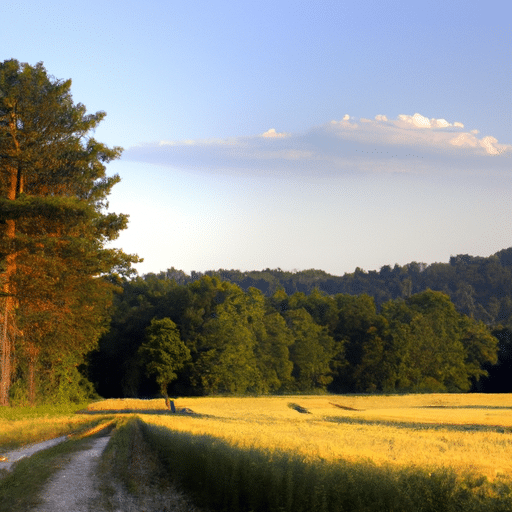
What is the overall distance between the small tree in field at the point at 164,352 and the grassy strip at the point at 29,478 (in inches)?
1927

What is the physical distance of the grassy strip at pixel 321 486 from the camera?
22.1 ft

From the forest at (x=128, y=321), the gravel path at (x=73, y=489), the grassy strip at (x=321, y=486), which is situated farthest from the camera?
the forest at (x=128, y=321)

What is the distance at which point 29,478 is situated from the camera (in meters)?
11.6

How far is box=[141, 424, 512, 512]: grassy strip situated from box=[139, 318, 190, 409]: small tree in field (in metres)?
55.1

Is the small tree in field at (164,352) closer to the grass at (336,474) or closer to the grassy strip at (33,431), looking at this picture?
the grassy strip at (33,431)

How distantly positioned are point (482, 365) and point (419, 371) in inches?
494

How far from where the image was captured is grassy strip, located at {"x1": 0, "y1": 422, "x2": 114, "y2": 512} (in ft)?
32.2

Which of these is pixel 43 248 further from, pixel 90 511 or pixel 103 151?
pixel 90 511

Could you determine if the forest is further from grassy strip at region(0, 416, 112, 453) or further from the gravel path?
the gravel path

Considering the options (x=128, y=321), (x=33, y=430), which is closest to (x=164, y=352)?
(x=128, y=321)

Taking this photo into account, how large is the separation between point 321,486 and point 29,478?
260 inches

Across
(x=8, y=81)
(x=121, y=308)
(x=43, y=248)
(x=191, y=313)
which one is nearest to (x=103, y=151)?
(x=8, y=81)

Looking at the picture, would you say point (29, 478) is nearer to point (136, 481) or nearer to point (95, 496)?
point (95, 496)

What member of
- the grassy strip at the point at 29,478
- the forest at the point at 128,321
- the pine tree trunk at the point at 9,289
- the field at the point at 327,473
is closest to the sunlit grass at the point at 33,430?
the grassy strip at the point at 29,478
